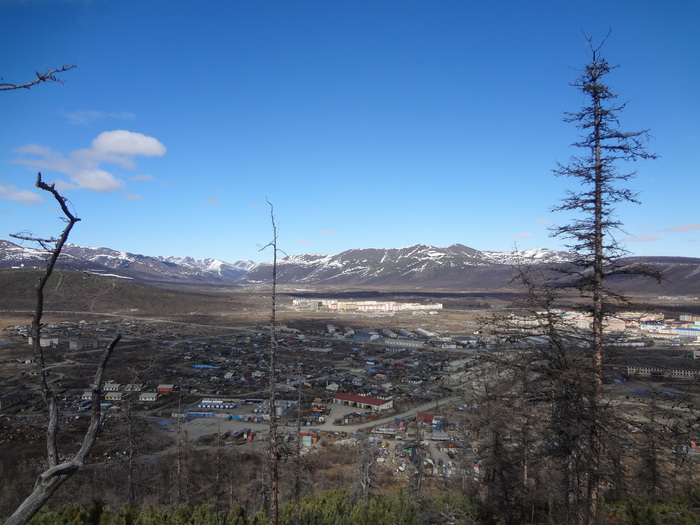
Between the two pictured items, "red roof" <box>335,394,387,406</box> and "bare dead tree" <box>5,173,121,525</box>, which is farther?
"red roof" <box>335,394,387,406</box>

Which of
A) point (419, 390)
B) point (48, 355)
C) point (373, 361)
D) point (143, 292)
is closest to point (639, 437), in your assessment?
point (419, 390)

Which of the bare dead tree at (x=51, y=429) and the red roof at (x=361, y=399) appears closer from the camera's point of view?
the bare dead tree at (x=51, y=429)

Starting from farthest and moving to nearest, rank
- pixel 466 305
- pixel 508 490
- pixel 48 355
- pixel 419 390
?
pixel 466 305 < pixel 48 355 < pixel 419 390 < pixel 508 490

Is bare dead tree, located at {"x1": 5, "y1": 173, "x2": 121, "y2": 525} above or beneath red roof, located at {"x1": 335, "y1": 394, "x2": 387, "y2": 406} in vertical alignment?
above

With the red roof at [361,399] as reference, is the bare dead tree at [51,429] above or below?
above

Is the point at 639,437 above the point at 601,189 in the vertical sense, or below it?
below

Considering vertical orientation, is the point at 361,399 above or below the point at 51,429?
below

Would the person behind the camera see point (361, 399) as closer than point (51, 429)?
No

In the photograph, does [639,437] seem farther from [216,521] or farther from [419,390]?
[216,521]
